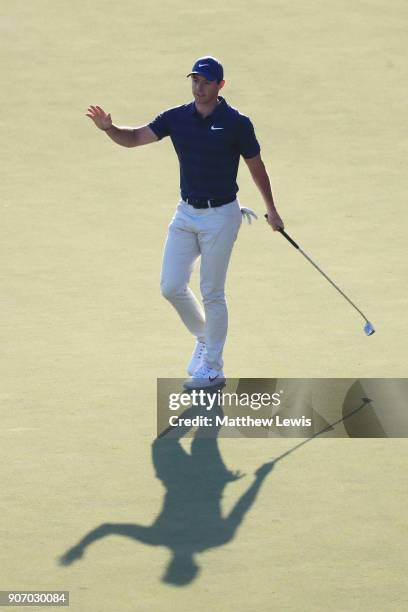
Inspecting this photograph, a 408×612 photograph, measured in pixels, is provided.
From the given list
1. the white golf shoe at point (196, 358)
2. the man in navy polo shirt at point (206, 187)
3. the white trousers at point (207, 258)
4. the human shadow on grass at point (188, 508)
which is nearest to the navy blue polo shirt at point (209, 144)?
the man in navy polo shirt at point (206, 187)

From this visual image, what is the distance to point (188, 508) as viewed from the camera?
7754mm

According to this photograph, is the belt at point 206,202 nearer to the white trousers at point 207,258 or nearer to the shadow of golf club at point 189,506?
the white trousers at point 207,258

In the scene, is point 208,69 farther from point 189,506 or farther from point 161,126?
point 189,506

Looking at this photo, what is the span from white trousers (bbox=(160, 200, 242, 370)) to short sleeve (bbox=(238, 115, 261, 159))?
377 mm

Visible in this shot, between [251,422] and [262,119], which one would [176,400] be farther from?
[262,119]

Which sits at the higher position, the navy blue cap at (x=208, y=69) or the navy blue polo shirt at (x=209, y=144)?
the navy blue cap at (x=208, y=69)

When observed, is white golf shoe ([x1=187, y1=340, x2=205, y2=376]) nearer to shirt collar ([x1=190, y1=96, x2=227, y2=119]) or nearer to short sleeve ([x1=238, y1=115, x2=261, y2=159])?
short sleeve ([x1=238, y1=115, x2=261, y2=159])

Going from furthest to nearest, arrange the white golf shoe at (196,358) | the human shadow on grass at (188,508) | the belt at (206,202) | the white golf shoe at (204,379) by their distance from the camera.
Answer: the white golf shoe at (196,358) < the white golf shoe at (204,379) < the belt at (206,202) < the human shadow on grass at (188,508)

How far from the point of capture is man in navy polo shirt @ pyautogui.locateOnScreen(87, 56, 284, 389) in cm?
909

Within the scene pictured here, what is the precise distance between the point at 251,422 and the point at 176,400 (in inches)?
23.8

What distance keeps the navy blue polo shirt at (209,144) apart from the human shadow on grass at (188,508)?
1.55m

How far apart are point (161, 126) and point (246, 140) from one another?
1.91 ft

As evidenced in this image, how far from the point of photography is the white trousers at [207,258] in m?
9.27

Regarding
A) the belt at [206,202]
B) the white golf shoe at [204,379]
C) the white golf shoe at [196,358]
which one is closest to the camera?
the belt at [206,202]
